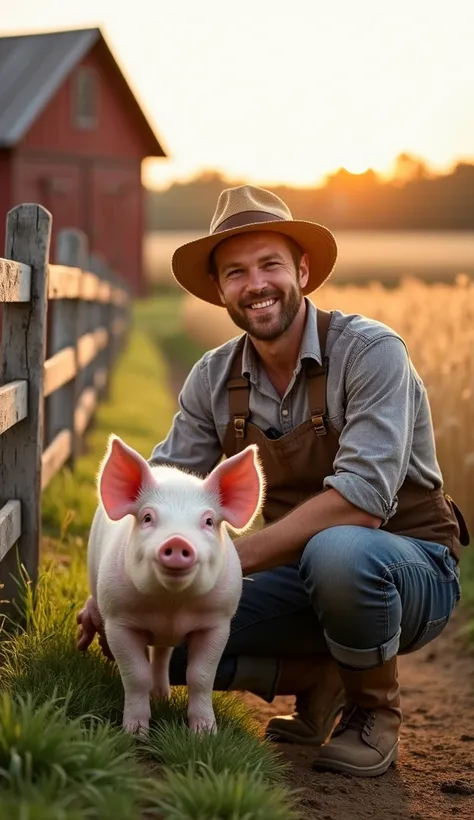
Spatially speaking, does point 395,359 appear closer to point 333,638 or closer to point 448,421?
point 333,638

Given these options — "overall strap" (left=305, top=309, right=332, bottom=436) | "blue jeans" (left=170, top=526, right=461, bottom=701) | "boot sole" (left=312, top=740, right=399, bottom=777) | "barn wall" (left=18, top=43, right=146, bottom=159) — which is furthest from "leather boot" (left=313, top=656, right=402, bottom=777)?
"barn wall" (left=18, top=43, right=146, bottom=159)

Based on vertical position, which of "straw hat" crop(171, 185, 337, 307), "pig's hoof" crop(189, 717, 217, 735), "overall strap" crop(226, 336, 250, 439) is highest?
"straw hat" crop(171, 185, 337, 307)

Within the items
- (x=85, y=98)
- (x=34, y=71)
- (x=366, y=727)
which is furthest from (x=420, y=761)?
(x=85, y=98)

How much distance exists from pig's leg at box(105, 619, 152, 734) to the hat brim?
1337mm

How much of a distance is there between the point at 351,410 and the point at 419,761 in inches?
46.9

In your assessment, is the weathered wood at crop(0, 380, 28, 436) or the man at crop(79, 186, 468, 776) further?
the weathered wood at crop(0, 380, 28, 436)

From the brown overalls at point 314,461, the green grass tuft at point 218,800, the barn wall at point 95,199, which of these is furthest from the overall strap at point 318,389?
the barn wall at point 95,199

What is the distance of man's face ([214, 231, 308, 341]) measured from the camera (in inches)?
145

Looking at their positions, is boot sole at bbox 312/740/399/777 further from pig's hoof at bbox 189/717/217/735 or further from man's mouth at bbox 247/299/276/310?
man's mouth at bbox 247/299/276/310

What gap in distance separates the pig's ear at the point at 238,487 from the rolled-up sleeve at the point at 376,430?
434 mm

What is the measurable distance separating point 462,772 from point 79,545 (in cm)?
208

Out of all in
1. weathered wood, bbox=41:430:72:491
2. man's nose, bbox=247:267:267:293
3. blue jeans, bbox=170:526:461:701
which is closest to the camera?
blue jeans, bbox=170:526:461:701

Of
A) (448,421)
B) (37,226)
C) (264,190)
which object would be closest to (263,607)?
(264,190)

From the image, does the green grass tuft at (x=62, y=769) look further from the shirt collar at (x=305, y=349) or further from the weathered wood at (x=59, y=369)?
the weathered wood at (x=59, y=369)
